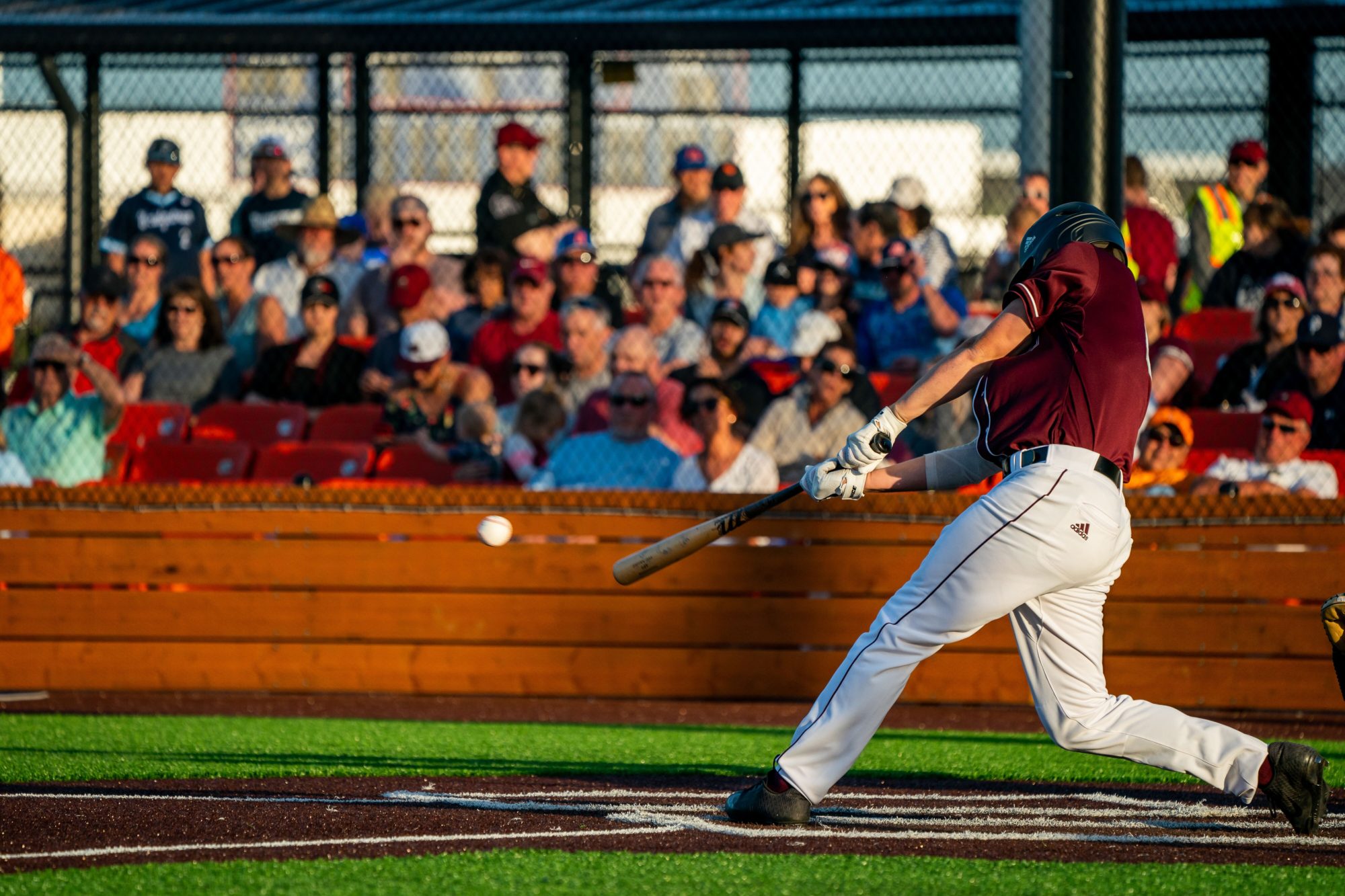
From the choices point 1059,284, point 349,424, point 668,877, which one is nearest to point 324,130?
point 349,424

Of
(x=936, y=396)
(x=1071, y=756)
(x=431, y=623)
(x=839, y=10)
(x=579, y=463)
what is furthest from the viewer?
(x=839, y=10)

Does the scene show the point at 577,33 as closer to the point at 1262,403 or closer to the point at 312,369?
the point at 312,369

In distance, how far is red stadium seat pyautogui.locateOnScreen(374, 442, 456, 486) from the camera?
360 inches

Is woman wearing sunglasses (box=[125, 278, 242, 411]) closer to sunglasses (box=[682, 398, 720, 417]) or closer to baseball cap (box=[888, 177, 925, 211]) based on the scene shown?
sunglasses (box=[682, 398, 720, 417])

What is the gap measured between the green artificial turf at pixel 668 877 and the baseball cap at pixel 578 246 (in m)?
6.47

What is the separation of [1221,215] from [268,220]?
6.07m

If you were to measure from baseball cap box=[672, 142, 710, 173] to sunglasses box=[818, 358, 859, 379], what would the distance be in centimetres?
264

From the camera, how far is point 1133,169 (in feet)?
36.0

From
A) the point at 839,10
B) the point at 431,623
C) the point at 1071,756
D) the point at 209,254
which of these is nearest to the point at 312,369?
the point at 209,254

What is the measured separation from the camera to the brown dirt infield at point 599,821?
4.47 m

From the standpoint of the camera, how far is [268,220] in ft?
38.3

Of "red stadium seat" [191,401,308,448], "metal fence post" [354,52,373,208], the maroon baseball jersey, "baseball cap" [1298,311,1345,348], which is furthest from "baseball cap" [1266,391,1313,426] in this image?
"metal fence post" [354,52,373,208]

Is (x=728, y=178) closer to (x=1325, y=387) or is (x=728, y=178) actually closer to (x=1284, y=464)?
(x=1325, y=387)

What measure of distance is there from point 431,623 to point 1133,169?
17.9ft
